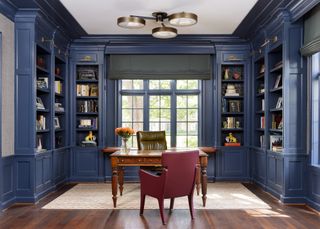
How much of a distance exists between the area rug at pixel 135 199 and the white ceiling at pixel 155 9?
288 centimetres

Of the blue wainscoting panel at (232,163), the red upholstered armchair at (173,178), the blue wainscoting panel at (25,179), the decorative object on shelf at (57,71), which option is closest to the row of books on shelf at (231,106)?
the blue wainscoting panel at (232,163)

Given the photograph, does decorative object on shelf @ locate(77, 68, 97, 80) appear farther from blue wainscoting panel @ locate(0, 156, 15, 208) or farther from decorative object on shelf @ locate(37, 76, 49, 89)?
blue wainscoting panel @ locate(0, 156, 15, 208)

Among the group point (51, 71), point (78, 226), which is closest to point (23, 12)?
→ point (51, 71)

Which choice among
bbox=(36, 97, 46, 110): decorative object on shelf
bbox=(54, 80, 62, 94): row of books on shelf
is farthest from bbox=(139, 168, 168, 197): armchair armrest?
bbox=(54, 80, 62, 94): row of books on shelf

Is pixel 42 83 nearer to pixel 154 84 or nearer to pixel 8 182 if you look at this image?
pixel 8 182

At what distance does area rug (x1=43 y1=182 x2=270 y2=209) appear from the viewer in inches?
211

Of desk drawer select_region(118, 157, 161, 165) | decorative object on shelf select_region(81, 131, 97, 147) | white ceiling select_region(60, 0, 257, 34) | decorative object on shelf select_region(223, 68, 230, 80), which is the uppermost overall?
white ceiling select_region(60, 0, 257, 34)

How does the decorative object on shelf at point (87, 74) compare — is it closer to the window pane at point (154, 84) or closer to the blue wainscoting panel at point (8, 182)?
the window pane at point (154, 84)

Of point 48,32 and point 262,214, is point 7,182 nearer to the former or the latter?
point 48,32

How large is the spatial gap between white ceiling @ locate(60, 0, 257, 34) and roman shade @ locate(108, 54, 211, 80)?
934 mm

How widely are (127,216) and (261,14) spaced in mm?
3691

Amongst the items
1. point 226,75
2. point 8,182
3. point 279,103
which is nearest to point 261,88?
point 226,75

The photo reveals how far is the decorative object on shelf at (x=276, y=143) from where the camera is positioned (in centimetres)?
595

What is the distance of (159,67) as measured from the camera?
7645 millimetres
